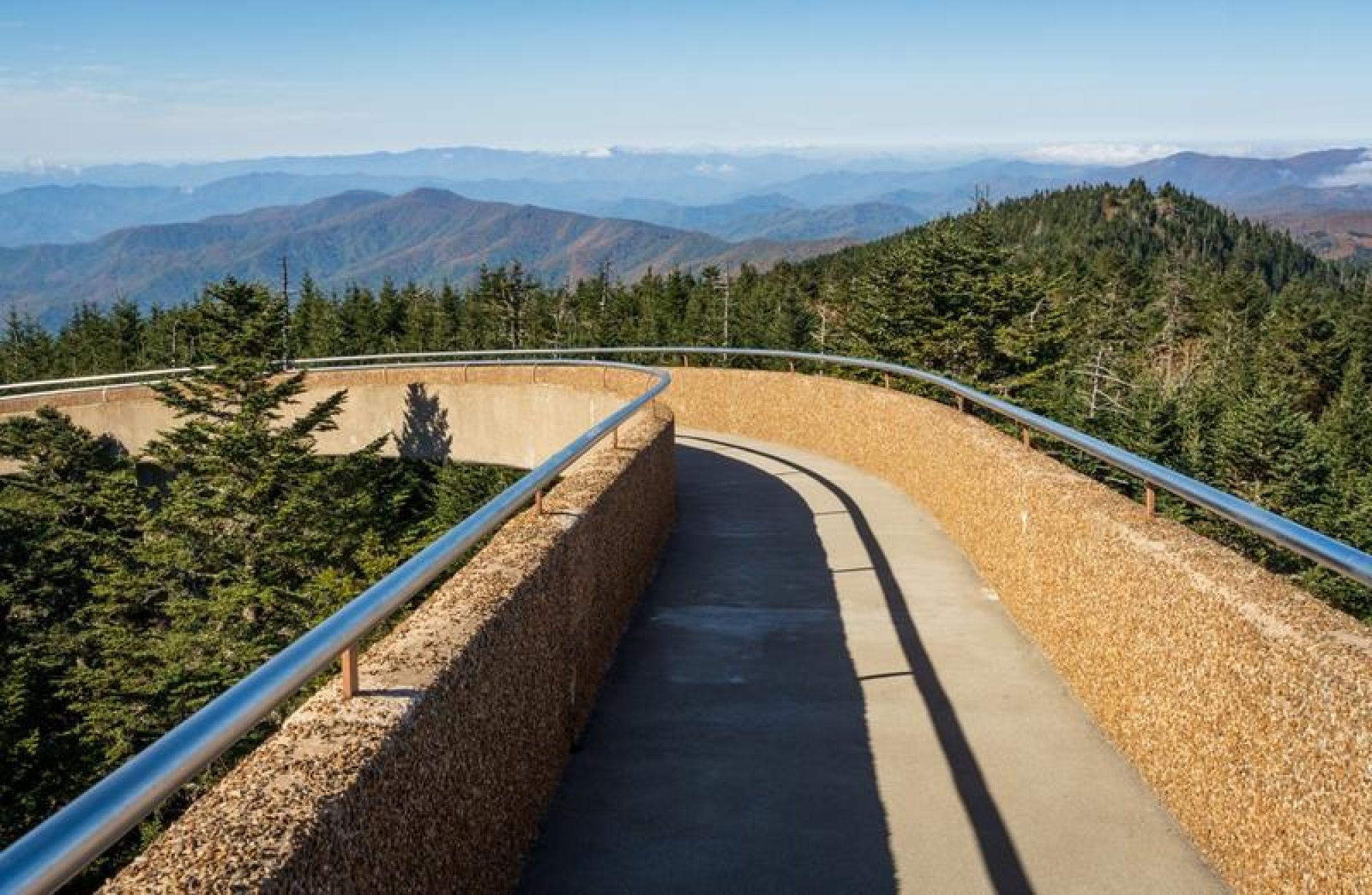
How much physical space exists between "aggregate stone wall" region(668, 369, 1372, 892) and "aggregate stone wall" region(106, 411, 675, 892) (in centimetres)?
259

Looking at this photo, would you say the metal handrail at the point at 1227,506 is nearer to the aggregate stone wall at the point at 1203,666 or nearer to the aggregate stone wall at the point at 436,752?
the aggregate stone wall at the point at 1203,666

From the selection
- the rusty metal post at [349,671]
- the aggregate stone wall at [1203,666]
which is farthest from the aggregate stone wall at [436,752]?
the aggregate stone wall at [1203,666]

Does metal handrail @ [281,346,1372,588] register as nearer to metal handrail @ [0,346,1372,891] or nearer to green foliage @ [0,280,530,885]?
metal handrail @ [0,346,1372,891]

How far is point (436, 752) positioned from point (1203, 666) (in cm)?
283

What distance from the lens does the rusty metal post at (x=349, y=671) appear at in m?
3.07

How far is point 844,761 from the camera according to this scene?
5098 millimetres

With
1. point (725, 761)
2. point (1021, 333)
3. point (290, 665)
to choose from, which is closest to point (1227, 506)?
point (725, 761)

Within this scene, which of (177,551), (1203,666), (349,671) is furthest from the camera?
(177,551)

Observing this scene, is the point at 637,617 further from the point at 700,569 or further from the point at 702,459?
the point at 702,459

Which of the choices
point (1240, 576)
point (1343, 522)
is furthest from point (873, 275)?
point (1240, 576)

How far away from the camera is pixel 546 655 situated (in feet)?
15.4

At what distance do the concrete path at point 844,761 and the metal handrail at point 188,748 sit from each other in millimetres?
1428

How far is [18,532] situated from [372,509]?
12210 mm

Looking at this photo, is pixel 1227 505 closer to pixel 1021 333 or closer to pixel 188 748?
pixel 188 748
